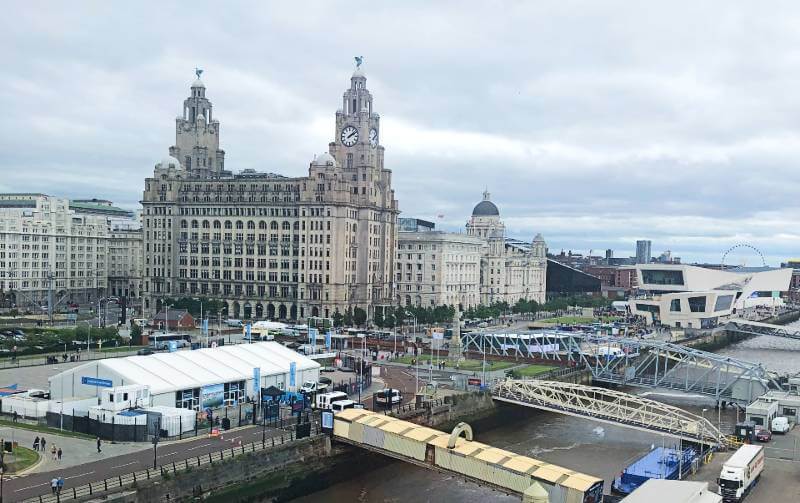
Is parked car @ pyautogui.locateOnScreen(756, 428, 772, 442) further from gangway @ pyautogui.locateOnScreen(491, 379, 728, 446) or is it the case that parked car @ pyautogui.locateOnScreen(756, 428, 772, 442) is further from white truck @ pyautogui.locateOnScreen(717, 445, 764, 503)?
white truck @ pyautogui.locateOnScreen(717, 445, 764, 503)

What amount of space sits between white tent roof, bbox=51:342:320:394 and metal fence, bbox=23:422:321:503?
38.6 ft

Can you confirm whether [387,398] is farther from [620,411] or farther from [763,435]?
[763,435]

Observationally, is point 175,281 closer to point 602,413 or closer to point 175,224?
point 175,224

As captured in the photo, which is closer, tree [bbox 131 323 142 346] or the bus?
the bus

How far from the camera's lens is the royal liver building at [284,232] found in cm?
15625

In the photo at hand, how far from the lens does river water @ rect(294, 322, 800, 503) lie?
196 feet

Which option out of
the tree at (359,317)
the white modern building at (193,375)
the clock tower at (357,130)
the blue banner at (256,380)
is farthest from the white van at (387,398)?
the clock tower at (357,130)

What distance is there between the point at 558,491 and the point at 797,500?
15.9m

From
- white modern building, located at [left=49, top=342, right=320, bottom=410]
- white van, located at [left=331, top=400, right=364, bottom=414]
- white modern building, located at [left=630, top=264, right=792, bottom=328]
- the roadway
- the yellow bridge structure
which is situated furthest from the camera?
white modern building, located at [left=630, top=264, right=792, bottom=328]

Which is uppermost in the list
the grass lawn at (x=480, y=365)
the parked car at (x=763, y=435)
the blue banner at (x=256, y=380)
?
the blue banner at (x=256, y=380)

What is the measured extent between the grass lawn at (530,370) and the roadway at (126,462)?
1692 inches

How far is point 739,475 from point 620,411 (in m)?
20.8

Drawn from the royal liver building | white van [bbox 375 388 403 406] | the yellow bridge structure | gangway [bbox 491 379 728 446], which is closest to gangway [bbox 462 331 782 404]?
gangway [bbox 491 379 728 446]

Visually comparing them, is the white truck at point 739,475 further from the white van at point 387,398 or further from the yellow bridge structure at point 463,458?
the white van at point 387,398
